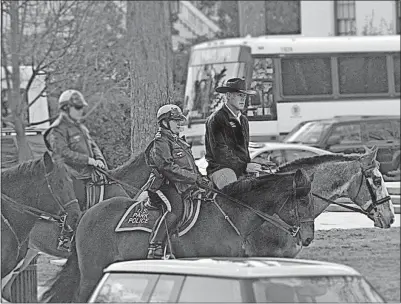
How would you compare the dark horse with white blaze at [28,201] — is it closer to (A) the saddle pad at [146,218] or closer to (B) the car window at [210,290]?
(A) the saddle pad at [146,218]

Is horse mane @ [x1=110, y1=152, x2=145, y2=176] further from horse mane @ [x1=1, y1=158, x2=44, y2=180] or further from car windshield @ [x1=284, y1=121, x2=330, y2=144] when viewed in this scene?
car windshield @ [x1=284, y1=121, x2=330, y2=144]

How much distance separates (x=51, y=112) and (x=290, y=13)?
2739 cm

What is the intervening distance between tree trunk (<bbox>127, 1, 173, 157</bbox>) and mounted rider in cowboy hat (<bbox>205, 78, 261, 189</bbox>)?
10.8ft

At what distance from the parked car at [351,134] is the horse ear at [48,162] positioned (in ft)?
51.4

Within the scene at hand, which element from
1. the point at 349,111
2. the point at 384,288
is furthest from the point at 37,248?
the point at 349,111

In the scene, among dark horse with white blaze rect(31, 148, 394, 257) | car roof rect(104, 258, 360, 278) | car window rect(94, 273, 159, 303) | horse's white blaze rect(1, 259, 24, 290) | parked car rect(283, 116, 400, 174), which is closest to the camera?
car roof rect(104, 258, 360, 278)

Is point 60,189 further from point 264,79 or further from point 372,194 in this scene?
point 264,79

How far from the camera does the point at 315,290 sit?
7.23 m

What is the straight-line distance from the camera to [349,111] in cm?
3325

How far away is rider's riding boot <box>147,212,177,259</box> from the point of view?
10.7 metres

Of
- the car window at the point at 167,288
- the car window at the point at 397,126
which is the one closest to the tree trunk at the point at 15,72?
the car window at the point at 397,126

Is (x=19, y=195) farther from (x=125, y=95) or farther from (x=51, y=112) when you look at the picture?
(x=51, y=112)

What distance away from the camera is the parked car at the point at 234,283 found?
23.2 feet

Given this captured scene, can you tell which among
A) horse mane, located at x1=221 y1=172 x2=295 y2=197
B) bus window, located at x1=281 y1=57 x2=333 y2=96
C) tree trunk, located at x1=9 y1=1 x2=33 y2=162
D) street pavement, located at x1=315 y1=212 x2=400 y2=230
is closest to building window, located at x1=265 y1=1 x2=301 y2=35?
bus window, located at x1=281 y1=57 x2=333 y2=96
